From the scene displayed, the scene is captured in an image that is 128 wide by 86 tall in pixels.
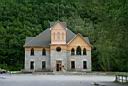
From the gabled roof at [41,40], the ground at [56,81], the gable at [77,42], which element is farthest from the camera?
the gable at [77,42]

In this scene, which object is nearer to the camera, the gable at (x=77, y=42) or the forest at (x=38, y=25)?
the forest at (x=38, y=25)

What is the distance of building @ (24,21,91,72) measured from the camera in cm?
7619

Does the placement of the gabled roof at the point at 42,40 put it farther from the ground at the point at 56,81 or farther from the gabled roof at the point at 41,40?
the ground at the point at 56,81

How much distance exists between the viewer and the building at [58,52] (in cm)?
7619

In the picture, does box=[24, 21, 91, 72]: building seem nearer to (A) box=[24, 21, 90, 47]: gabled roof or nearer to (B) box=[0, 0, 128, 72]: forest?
(A) box=[24, 21, 90, 47]: gabled roof

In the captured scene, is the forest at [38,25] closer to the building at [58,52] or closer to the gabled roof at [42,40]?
the building at [58,52]

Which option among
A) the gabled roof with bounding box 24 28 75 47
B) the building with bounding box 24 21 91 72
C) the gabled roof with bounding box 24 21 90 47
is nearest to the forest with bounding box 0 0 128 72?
the building with bounding box 24 21 91 72

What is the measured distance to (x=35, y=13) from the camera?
9800 centimetres

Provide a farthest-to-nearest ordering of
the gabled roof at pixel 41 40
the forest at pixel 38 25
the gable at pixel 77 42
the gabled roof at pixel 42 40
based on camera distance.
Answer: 1. the gable at pixel 77 42
2. the gabled roof at pixel 42 40
3. the gabled roof at pixel 41 40
4. the forest at pixel 38 25

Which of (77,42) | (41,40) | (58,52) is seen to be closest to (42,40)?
(41,40)

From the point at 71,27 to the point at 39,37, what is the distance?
12.8m

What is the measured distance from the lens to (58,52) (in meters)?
76.6

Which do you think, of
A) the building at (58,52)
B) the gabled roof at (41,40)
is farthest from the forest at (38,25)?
the gabled roof at (41,40)

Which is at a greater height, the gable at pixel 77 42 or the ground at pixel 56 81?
the gable at pixel 77 42
